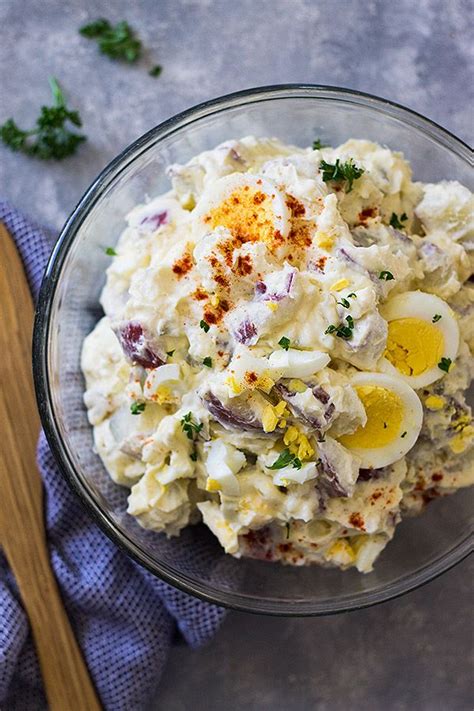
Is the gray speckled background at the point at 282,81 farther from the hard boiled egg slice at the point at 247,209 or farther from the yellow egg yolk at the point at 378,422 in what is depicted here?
the yellow egg yolk at the point at 378,422

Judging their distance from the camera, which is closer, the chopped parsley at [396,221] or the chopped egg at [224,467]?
the chopped egg at [224,467]

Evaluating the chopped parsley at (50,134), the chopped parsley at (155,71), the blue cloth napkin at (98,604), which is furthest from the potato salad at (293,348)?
the chopped parsley at (155,71)

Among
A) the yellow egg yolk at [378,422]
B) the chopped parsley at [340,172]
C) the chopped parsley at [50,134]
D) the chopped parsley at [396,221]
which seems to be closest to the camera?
the yellow egg yolk at [378,422]

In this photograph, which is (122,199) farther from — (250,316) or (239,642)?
(239,642)

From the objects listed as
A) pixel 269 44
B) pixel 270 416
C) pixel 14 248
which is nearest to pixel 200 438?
pixel 270 416

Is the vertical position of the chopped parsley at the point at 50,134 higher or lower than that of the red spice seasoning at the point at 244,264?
higher

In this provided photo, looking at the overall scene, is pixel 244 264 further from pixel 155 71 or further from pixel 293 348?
pixel 155 71

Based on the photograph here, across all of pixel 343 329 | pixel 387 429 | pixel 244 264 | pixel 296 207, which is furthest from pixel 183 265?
pixel 387 429
